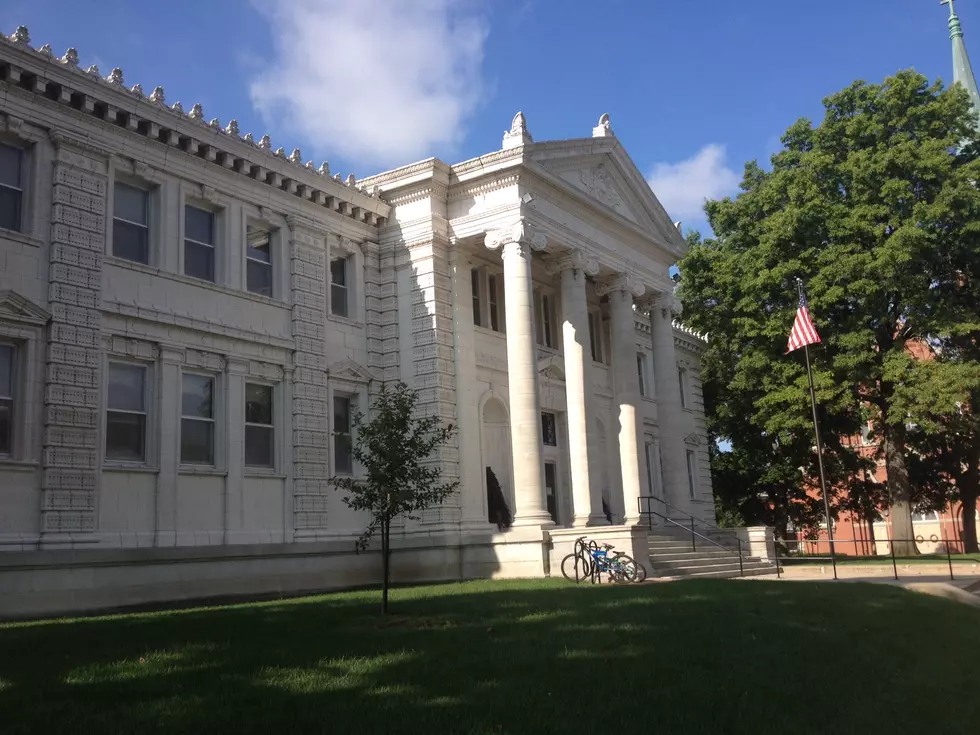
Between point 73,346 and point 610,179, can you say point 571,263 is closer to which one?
point 610,179

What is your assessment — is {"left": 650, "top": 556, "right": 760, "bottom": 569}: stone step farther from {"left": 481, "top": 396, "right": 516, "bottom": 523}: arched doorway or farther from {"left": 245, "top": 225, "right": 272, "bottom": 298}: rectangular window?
{"left": 245, "top": 225, "right": 272, "bottom": 298}: rectangular window

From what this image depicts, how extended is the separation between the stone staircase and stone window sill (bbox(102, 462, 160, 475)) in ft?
38.4

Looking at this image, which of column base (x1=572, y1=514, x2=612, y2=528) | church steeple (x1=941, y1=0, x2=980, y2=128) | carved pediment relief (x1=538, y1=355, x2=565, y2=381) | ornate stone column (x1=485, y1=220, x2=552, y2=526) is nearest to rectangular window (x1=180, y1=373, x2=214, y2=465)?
ornate stone column (x1=485, y1=220, x2=552, y2=526)

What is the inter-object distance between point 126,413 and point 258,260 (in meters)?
5.55

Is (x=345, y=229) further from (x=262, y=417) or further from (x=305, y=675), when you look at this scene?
(x=305, y=675)

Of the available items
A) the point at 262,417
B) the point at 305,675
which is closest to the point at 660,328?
the point at 262,417

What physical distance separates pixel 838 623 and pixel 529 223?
14.5 meters

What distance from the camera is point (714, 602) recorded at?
1423cm

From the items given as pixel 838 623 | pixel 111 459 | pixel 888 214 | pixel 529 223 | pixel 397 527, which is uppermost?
pixel 888 214

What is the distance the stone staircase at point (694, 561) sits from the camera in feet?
75.5

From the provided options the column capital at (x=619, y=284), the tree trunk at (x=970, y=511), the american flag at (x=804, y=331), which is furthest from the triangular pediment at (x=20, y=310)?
the tree trunk at (x=970, y=511)

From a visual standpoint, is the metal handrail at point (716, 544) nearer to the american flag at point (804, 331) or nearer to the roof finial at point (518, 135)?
the american flag at point (804, 331)

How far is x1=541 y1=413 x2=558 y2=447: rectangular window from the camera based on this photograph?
2870 cm

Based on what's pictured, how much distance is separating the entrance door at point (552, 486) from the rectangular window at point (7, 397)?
15.8 meters
